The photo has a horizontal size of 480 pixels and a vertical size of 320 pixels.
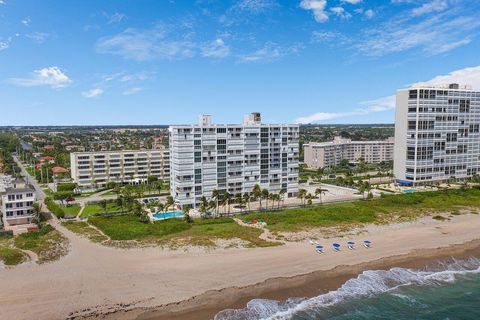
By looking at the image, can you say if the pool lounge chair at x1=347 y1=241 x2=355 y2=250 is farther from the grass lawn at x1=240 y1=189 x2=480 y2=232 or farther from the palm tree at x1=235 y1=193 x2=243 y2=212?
the palm tree at x1=235 y1=193 x2=243 y2=212

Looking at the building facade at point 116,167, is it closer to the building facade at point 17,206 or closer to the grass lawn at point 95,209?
the grass lawn at point 95,209

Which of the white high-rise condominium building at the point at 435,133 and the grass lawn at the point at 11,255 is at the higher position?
the white high-rise condominium building at the point at 435,133

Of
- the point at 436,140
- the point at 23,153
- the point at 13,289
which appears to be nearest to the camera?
the point at 13,289

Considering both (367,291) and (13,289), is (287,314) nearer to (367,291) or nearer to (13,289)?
(367,291)

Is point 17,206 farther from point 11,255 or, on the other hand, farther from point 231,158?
point 231,158

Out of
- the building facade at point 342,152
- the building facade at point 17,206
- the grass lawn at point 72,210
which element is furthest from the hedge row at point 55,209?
the building facade at point 342,152

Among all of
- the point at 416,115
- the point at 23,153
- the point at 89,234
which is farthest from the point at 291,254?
the point at 23,153
